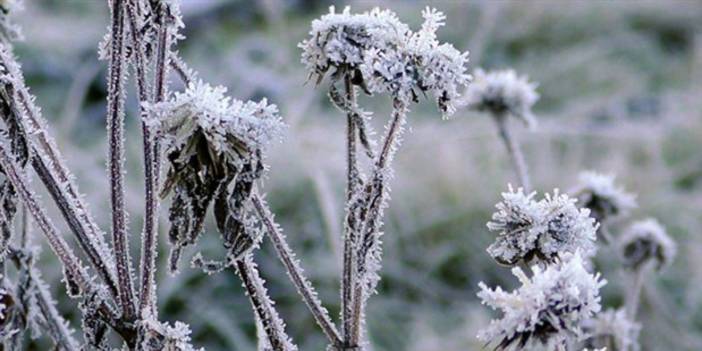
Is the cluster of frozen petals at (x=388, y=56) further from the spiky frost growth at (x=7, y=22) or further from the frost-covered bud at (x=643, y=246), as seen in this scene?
the frost-covered bud at (x=643, y=246)

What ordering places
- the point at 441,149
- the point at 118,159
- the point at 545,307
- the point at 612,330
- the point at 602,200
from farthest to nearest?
→ the point at 441,149
the point at 602,200
the point at 612,330
the point at 118,159
the point at 545,307

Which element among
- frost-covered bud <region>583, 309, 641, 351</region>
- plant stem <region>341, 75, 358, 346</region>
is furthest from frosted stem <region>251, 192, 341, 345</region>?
frost-covered bud <region>583, 309, 641, 351</region>

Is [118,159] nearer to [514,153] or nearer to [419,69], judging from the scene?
[419,69]

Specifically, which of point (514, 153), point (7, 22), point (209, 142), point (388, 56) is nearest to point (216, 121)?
point (209, 142)

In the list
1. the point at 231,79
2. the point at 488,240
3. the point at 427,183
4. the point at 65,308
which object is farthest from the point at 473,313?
the point at 231,79

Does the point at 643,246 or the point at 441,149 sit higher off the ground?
the point at 441,149
